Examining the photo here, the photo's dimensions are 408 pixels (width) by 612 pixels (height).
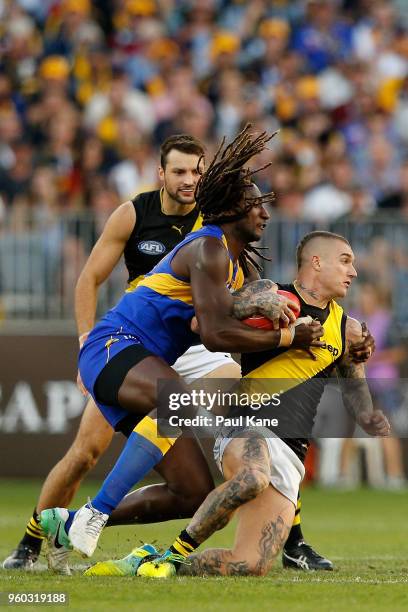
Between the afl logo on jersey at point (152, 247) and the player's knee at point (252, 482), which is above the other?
the afl logo on jersey at point (152, 247)

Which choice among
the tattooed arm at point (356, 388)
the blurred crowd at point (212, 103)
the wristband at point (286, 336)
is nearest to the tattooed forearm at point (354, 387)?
the tattooed arm at point (356, 388)

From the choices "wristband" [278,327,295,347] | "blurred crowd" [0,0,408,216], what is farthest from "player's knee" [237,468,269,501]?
"blurred crowd" [0,0,408,216]

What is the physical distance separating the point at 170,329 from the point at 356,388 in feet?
3.55

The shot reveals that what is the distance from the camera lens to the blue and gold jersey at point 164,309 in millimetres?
7375

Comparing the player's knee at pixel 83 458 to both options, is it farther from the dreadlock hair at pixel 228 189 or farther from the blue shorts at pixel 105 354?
the dreadlock hair at pixel 228 189

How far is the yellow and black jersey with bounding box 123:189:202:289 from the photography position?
8.66 metres

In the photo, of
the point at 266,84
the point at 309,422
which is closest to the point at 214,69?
the point at 266,84

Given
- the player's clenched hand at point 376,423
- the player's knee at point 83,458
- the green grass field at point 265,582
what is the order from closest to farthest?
1. the green grass field at point 265,582
2. the player's clenched hand at point 376,423
3. the player's knee at point 83,458

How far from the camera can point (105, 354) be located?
7398 mm

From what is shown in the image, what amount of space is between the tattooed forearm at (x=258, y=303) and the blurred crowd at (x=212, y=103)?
7.33m

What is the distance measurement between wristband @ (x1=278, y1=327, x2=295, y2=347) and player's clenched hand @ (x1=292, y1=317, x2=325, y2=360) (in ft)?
0.11

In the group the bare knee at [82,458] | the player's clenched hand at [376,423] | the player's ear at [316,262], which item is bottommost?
the bare knee at [82,458]

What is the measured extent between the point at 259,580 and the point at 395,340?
8.30 meters

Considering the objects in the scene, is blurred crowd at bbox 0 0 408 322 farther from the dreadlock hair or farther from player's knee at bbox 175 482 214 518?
player's knee at bbox 175 482 214 518
